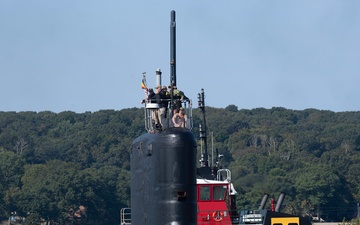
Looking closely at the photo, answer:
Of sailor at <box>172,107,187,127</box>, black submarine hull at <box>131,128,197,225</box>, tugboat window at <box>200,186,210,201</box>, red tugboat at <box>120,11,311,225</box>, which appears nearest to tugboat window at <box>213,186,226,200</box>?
tugboat window at <box>200,186,210,201</box>

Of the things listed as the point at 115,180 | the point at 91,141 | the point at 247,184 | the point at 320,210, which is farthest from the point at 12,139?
the point at 247,184

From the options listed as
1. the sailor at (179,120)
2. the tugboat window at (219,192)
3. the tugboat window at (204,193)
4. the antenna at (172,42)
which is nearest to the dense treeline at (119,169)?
the tugboat window at (219,192)

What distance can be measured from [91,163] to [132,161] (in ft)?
532

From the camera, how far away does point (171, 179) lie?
902 inches

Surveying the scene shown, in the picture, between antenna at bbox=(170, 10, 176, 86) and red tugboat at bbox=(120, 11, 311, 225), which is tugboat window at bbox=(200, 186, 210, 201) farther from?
antenna at bbox=(170, 10, 176, 86)

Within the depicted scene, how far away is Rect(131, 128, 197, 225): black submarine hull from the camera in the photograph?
74.8 feet

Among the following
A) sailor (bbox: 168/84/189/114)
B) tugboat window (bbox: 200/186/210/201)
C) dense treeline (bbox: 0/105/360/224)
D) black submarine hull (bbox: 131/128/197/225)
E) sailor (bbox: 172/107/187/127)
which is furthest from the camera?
dense treeline (bbox: 0/105/360/224)

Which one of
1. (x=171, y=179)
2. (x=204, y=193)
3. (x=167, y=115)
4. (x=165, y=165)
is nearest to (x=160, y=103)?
(x=167, y=115)

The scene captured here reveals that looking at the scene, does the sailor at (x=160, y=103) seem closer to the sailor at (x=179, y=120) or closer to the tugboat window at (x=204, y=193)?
the sailor at (x=179, y=120)

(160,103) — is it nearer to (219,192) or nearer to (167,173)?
(167,173)

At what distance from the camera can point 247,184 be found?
166 feet

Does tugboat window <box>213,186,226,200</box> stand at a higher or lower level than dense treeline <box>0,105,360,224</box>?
lower

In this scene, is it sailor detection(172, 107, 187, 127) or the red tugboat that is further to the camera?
sailor detection(172, 107, 187, 127)

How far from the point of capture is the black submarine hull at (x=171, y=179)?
22.8 metres
